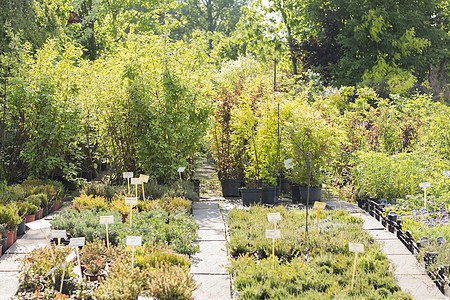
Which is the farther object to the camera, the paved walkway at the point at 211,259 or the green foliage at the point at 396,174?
the green foliage at the point at 396,174

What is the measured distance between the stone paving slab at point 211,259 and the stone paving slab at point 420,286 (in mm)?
1605

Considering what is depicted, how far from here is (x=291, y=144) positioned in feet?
23.0

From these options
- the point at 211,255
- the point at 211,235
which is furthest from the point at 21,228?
the point at 211,255

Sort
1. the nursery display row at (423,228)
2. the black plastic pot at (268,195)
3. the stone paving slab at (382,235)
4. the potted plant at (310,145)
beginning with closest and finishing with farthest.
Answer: the nursery display row at (423,228) → the stone paving slab at (382,235) → the potted plant at (310,145) → the black plastic pot at (268,195)

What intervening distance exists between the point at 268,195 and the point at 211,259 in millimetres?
2931

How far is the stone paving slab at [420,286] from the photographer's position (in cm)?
354

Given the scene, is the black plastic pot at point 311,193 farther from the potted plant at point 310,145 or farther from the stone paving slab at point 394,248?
the stone paving slab at point 394,248

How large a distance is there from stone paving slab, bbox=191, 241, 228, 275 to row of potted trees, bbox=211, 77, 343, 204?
2.20m

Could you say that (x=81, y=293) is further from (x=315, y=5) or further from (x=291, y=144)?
(x=315, y=5)

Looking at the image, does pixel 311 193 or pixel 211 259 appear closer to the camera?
pixel 211 259

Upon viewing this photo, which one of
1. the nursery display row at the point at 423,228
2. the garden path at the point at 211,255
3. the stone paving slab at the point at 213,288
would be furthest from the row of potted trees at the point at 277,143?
the stone paving slab at the point at 213,288

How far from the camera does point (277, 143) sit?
23.6 ft

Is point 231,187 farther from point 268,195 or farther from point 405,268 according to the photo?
point 405,268

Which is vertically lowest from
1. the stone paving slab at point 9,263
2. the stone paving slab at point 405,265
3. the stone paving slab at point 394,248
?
the stone paving slab at point 9,263
